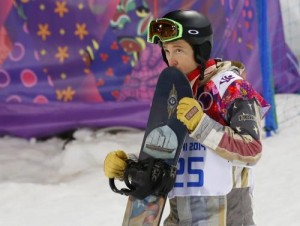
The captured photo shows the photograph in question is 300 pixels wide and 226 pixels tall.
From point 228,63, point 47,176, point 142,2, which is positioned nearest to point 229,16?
point 142,2

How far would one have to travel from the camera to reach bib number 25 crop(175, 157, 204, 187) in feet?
6.72

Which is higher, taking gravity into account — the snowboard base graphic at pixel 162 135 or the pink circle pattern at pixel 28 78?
the snowboard base graphic at pixel 162 135

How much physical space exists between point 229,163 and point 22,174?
2849 millimetres

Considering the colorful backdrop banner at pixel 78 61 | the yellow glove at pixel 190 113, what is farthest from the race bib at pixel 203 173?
the colorful backdrop banner at pixel 78 61

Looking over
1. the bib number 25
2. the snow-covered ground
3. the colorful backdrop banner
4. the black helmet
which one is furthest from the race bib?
the colorful backdrop banner

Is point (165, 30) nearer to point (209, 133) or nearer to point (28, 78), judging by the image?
point (209, 133)

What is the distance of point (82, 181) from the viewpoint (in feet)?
14.6

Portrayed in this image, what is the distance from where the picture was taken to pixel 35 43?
196 inches

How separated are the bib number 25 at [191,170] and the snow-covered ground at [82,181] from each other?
1.68 meters

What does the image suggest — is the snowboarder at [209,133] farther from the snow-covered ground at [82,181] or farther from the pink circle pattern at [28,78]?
the pink circle pattern at [28,78]

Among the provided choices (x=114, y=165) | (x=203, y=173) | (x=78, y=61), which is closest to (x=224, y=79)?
(x=203, y=173)

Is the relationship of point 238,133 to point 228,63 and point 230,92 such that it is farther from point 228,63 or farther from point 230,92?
point 228,63

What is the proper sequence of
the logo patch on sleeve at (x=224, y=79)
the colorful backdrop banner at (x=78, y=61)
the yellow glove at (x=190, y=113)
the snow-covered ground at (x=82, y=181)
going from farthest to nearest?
the colorful backdrop banner at (x=78, y=61) < the snow-covered ground at (x=82, y=181) < the logo patch on sleeve at (x=224, y=79) < the yellow glove at (x=190, y=113)

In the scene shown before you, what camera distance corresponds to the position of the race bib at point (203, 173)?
2039 mm
